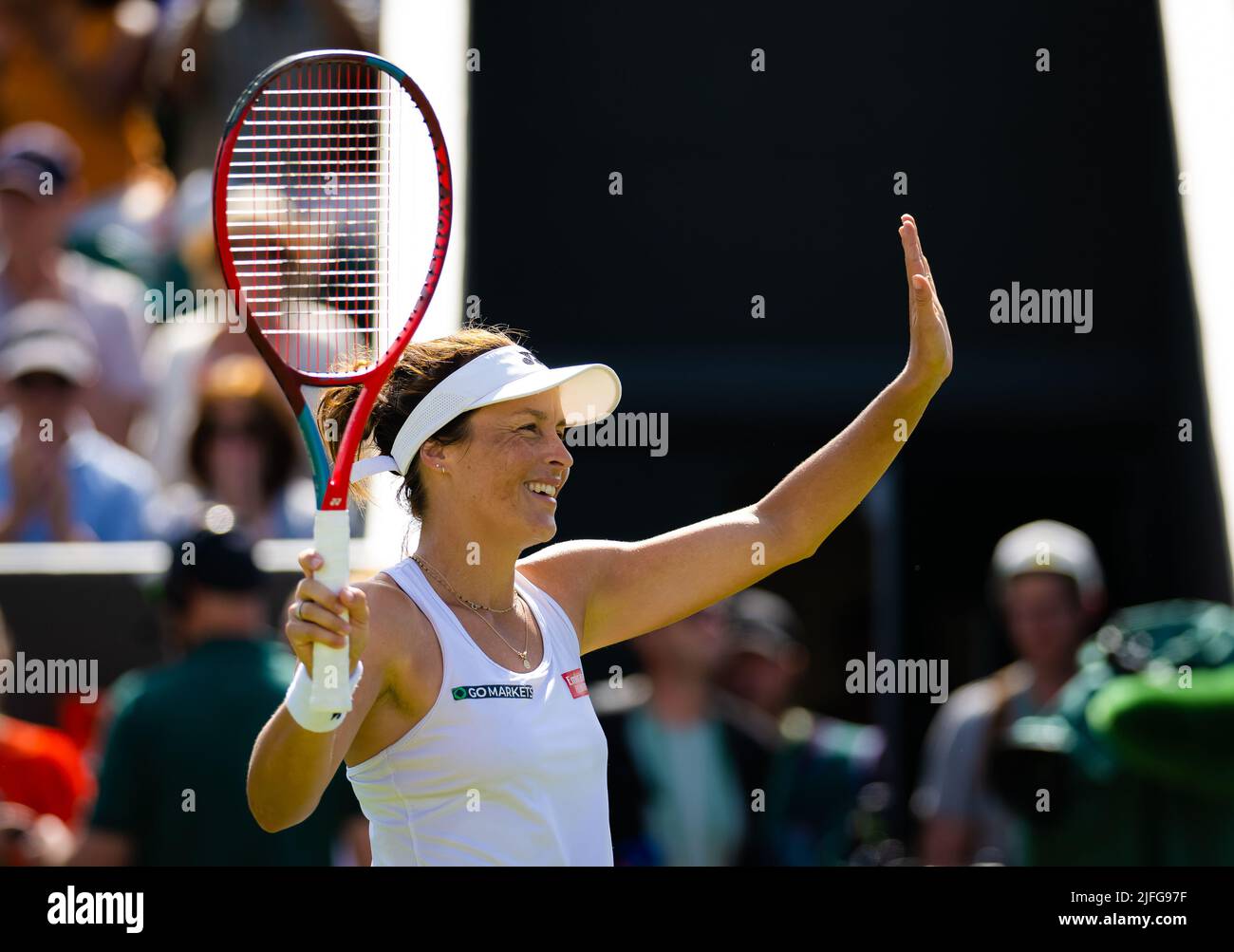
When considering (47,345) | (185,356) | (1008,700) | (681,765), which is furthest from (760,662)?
(47,345)

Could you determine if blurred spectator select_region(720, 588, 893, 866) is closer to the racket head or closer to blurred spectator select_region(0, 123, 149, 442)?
the racket head

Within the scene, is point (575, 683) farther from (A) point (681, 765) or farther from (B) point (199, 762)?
(A) point (681, 765)

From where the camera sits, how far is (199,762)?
4125 millimetres

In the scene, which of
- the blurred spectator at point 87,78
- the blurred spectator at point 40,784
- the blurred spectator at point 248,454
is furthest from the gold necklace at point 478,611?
the blurred spectator at point 87,78

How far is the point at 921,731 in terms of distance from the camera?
19.7ft

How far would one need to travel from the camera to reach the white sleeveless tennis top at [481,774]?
8.82ft

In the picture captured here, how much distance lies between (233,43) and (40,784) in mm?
3290

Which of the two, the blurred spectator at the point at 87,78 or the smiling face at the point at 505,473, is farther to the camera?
the blurred spectator at the point at 87,78

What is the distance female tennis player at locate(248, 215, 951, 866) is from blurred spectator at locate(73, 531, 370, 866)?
1289 mm

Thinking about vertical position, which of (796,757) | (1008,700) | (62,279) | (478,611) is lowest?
(796,757)

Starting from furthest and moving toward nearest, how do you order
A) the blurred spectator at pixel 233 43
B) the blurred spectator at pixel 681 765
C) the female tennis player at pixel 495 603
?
the blurred spectator at pixel 233 43 < the blurred spectator at pixel 681 765 < the female tennis player at pixel 495 603

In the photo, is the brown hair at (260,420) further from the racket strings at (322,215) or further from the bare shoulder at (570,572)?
the bare shoulder at (570,572)

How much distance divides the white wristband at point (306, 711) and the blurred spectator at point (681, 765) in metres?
2.52
